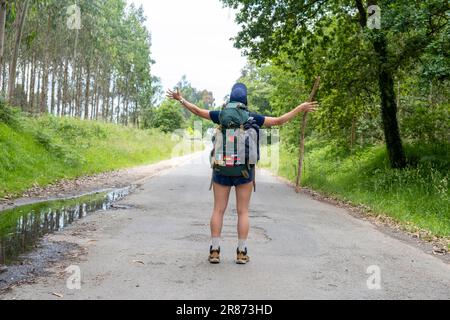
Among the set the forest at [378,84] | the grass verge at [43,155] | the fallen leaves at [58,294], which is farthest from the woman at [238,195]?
the grass verge at [43,155]

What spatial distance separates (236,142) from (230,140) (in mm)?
76

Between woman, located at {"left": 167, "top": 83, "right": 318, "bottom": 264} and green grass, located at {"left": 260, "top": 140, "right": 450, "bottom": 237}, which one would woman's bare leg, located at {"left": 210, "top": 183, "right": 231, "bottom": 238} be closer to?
woman, located at {"left": 167, "top": 83, "right": 318, "bottom": 264}

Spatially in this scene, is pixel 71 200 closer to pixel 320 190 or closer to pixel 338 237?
pixel 338 237

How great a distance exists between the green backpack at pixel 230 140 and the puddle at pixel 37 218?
2723 millimetres

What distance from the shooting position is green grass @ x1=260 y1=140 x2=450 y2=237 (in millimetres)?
10578

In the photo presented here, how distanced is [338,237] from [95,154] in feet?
62.1

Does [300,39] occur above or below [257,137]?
above

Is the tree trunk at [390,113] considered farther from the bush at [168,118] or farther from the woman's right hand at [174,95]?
the bush at [168,118]

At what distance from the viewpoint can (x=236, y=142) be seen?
587 centimetres

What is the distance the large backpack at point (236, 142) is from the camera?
5867 millimetres

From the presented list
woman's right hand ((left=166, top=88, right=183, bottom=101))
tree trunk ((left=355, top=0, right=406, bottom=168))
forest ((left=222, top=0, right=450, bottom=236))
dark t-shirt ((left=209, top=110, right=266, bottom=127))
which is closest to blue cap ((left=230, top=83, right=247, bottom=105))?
dark t-shirt ((left=209, top=110, right=266, bottom=127))
